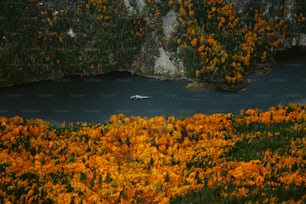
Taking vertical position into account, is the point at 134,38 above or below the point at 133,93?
above

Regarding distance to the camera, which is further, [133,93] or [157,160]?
[133,93]

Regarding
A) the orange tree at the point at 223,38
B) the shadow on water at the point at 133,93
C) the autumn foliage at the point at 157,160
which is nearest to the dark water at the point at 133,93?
the shadow on water at the point at 133,93

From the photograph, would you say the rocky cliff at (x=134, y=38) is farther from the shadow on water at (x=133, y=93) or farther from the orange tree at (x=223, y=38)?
the shadow on water at (x=133, y=93)

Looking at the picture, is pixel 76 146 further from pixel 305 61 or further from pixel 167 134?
pixel 305 61

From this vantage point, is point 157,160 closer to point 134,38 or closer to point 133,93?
point 133,93

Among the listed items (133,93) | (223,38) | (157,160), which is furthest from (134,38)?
(157,160)

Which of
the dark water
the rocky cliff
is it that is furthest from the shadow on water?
the rocky cliff

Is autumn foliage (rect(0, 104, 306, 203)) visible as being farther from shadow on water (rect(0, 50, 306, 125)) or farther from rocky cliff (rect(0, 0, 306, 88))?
rocky cliff (rect(0, 0, 306, 88))
